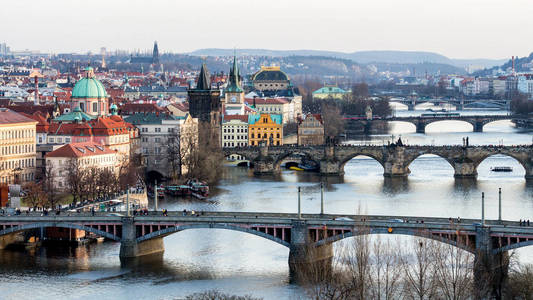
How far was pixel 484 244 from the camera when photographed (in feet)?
112

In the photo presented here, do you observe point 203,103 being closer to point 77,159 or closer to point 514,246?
point 77,159

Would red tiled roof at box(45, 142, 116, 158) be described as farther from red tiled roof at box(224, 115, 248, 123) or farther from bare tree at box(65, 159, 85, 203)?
red tiled roof at box(224, 115, 248, 123)

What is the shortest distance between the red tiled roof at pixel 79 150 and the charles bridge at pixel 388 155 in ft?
39.8

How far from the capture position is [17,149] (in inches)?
2188

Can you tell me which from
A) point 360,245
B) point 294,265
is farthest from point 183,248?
point 360,245

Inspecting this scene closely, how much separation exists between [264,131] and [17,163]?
80.7 feet

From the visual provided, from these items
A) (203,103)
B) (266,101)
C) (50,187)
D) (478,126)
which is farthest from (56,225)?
(478,126)

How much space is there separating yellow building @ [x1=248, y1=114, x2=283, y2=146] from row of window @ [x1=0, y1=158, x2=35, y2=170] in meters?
22.8

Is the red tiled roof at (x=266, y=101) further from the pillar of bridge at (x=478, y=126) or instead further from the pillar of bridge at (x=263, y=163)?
the pillar of bridge at (x=263, y=163)

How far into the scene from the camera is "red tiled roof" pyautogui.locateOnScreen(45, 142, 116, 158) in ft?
177

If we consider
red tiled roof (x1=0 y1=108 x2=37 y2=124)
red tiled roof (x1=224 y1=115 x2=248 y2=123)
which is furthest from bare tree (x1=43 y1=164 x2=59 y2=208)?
red tiled roof (x1=224 y1=115 x2=248 y2=123)

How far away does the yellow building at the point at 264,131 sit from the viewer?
253 ft

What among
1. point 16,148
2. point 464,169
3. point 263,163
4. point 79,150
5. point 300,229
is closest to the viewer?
point 300,229

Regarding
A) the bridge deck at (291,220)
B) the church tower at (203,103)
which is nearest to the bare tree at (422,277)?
the bridge deck at (291,220)
